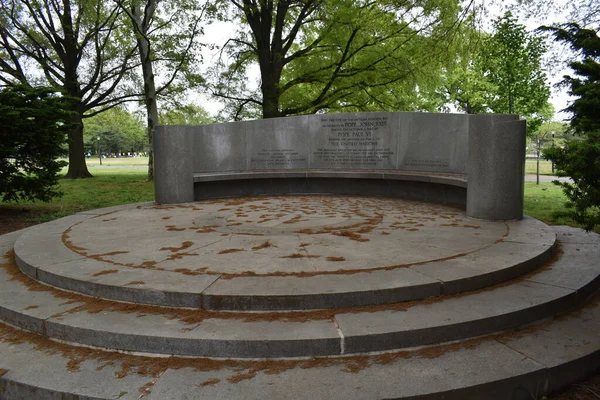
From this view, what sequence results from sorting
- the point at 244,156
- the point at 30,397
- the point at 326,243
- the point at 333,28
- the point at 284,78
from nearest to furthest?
the point at 30,397, the point at 326,243, the point at 244,156, the point at 333,28, the point at 284,78

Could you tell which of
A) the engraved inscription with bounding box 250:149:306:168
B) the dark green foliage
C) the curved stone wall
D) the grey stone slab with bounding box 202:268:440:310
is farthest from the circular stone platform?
the engraved inscription with bounding box 250:149:306:168

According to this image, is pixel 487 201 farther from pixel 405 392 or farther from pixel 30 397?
pixel 30 397

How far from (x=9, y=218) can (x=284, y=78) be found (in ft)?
53.6

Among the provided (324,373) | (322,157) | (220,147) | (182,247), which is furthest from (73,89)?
(324,373)

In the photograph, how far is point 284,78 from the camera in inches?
899

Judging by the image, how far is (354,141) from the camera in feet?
33.5

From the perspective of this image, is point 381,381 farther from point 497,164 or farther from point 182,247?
point 497,164

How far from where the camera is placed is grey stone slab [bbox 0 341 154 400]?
7.95 feet

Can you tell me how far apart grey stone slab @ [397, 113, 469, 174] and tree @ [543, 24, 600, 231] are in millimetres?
2166

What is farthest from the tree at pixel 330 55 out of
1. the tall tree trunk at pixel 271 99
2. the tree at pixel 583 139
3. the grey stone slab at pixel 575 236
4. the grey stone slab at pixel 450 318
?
the grey stone slab at pixel 450 318

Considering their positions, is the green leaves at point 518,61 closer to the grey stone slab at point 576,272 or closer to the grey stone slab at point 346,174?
the grey stone slab at point 346,174

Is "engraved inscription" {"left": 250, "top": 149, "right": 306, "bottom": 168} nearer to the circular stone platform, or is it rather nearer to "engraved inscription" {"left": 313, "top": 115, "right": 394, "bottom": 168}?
"engraved inscription" {"left": 313, "top": 115, "right": 394, "bottom": 168}

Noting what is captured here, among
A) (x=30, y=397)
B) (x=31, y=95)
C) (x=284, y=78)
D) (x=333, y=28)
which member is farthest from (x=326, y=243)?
(x=284, y=78)

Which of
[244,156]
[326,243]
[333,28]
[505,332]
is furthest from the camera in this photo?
[333,28]
